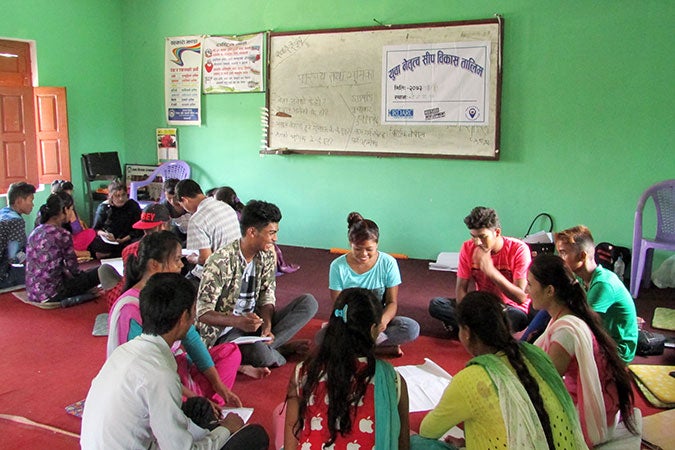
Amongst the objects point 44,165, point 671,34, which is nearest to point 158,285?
point 671,34

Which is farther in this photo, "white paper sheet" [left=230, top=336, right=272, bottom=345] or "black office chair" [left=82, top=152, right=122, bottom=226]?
"black office chair" [left=82, top=152, right=122, bottom=226]

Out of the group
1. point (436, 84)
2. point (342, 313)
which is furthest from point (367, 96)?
point (342, 313)

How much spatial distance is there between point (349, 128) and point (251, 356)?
11.0 ft

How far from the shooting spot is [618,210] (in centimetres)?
531

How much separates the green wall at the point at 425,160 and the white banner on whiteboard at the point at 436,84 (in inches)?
9.8

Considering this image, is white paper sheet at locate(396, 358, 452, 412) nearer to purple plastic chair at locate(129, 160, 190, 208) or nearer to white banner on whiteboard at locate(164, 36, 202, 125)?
purple plastic chair at locate(129, 160, 190, 208)

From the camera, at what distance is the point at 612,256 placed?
16.8 feet

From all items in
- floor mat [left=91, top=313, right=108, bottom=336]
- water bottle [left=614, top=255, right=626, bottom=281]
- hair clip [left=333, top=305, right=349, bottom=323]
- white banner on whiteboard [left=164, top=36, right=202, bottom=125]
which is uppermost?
white banner on whiteboard [left=164, top=36, right=202, bottom=125]

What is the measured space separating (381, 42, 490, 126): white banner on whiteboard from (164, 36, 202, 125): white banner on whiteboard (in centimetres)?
230

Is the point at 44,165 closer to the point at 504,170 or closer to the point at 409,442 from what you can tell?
the point at 504,170

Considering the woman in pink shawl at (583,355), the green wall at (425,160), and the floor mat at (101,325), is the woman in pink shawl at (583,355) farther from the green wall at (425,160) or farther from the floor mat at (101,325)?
the green wall at (425,160)

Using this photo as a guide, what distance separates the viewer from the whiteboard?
18.3 feet

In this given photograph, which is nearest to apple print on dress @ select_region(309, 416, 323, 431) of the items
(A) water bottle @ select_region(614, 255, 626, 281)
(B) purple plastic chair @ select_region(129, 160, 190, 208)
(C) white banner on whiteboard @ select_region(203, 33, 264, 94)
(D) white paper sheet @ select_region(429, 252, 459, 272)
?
(D) white paper sheet @ select_region(429, 252, 459, 272)

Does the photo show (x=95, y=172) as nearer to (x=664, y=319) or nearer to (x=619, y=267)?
(x=619, y=267)
